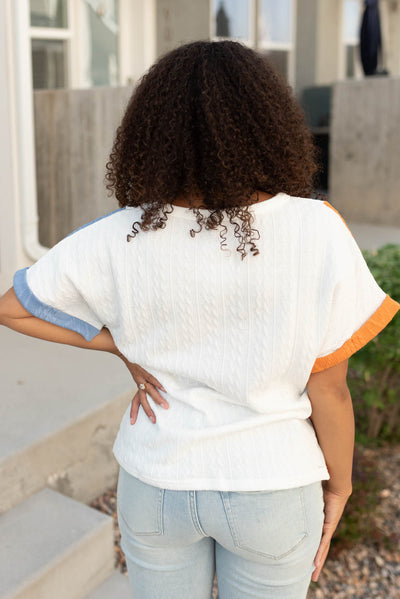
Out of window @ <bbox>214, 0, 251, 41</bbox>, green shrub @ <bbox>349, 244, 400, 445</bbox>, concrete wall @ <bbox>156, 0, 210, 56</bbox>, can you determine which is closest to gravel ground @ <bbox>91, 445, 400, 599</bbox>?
green shrub @ <bbox>349, 244, 400, 445</bbox>

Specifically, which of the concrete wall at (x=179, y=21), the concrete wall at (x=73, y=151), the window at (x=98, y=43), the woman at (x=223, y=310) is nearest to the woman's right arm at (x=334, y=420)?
the woman at (x=223, y=310)

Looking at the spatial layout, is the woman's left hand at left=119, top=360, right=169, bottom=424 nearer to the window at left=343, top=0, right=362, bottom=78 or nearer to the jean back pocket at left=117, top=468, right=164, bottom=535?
the jean back pocket at left=117, top=468, right=164, bottom=535

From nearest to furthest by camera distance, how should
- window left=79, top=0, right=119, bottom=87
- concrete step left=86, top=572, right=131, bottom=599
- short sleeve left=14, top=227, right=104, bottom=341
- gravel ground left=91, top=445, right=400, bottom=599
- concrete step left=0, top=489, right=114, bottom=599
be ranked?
short sleeve left=14, top=227, right=104, bottom=341, concrete step left=0, top=489, right=114, bottom=599, concrete step left=86, top=572, right=131, bottom=599, gravel ground left=91, top=445, right=400, bottom=599, window left=79, top=0, right=119, bottom=87

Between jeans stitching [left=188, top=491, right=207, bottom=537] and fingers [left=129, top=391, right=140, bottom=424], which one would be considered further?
fingers [left=129, top=391, right=140, bottom=424]

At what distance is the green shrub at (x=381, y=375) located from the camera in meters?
3.38

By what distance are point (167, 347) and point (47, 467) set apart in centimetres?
156

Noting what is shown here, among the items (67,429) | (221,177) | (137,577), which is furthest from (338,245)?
(67,429)

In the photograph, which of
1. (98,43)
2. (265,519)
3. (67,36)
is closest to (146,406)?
(265,519)

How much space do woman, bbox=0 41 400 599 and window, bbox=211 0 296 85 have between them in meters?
7.85

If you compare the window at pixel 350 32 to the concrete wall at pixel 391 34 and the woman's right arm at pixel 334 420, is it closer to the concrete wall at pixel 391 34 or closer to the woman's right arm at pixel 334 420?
the concrete wall at pixel 391 34

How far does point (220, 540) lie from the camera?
128cm

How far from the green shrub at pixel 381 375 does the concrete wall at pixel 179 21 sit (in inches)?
172

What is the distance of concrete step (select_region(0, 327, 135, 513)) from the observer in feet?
8.27

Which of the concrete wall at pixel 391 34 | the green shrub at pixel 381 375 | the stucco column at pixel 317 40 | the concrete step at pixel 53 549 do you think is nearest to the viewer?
the concrete step at pixel 53 549
